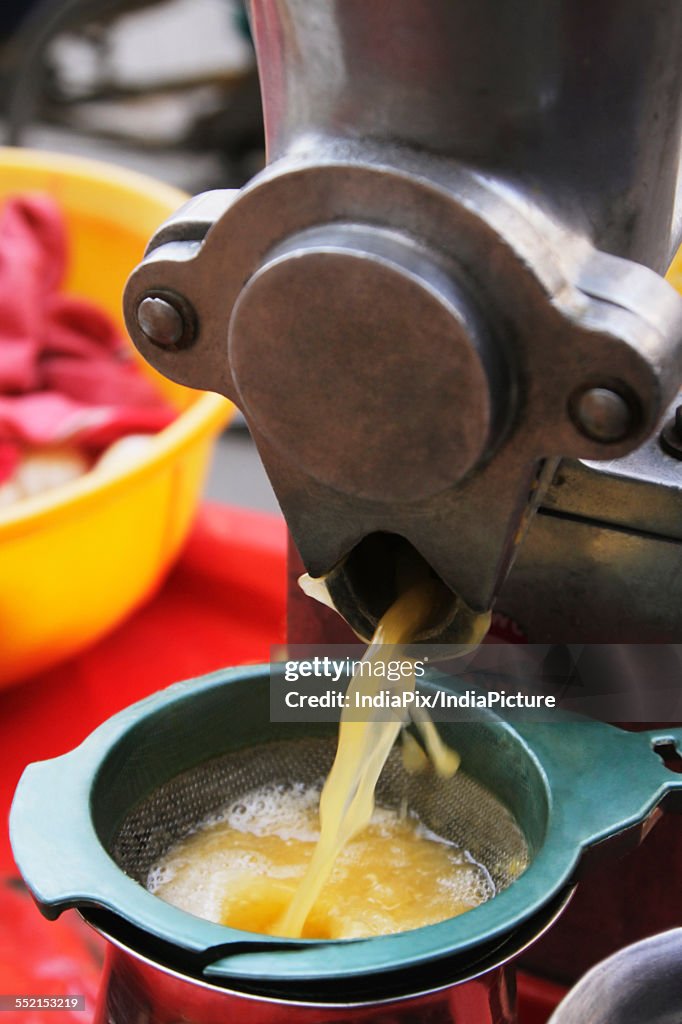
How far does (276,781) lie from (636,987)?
26 cm

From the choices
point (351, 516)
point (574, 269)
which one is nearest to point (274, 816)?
point (351, 516)

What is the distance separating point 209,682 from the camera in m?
0.64

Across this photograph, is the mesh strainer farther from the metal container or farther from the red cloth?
the red cloth

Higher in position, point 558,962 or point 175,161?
point 558,962

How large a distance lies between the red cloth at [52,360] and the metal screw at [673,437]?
61 cm

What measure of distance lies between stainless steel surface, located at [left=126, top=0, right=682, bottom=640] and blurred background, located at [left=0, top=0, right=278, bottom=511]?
2.40m

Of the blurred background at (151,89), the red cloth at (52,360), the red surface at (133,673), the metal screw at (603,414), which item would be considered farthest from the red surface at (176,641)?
the blurred background at (151,89)

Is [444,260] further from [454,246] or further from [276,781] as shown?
[276,781]

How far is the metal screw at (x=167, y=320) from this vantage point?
17.6 inches

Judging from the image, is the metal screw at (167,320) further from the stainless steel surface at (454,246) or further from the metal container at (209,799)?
the metal container at (209,799)

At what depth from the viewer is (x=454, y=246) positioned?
39 cm

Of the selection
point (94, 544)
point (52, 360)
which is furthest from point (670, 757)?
point (52, 360)

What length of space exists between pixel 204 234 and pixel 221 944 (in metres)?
0.27

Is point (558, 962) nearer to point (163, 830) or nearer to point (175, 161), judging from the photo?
point (163, 830)
